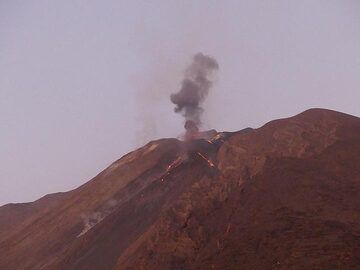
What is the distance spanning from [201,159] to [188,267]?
2366cm

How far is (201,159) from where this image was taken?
5544 cm

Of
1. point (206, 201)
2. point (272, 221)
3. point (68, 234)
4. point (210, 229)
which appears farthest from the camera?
point (68, 234)

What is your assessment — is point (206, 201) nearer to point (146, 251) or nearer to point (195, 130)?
point (146, 251)

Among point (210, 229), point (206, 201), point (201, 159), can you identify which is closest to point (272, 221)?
point (210, 229)

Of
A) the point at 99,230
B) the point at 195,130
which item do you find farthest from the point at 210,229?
the point at 195,130

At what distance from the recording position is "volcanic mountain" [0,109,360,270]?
31.3m

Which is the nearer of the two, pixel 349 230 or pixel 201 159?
pixel 349 230

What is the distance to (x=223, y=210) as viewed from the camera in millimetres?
38750

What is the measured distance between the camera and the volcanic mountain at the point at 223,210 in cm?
3130

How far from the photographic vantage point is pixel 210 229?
36.5 m

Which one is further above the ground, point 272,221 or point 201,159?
point 201,159

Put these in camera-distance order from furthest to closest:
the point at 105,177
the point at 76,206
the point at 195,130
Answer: the point at 195,130, the point at 105,177, the point at 76,206

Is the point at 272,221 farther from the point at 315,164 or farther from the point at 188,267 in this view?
the point at 315,164

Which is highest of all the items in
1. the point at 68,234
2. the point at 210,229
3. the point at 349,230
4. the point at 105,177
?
the point at 105,177
